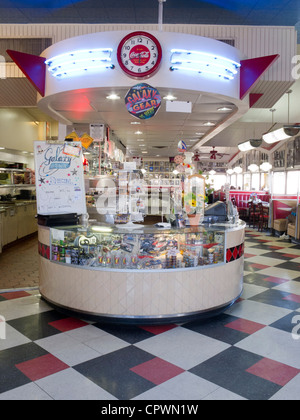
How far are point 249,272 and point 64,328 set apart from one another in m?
3.65

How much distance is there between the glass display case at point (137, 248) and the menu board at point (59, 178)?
1.51ft

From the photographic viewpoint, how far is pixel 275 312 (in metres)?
4.27

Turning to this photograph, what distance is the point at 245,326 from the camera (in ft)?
12.5

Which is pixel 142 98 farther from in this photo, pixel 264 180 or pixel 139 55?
pixel 264 180

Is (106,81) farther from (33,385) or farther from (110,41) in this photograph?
(33,385)

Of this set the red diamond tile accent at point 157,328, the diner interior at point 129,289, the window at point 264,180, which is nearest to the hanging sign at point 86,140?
the diner interior at point 129,289

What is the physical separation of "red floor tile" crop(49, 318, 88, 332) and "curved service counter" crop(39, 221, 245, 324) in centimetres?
9

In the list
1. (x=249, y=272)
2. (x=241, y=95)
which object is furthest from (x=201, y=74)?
(x=249, y=272)

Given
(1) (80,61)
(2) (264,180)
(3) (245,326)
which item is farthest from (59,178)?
(2) (264,180)

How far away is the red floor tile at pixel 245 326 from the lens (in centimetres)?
371

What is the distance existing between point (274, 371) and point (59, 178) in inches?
126

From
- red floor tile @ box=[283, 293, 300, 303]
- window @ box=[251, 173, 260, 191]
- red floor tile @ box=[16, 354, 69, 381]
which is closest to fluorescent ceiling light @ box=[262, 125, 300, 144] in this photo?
red floor tile @ box=[283, 293, 300, 303]

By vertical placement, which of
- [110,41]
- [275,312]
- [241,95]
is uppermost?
[110,41]
